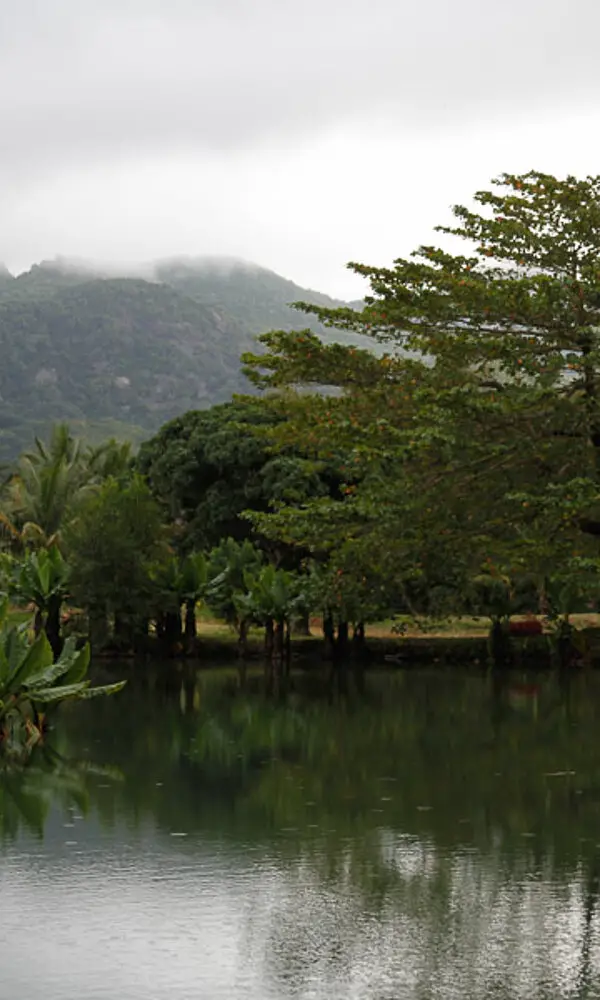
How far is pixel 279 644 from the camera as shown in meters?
36.6

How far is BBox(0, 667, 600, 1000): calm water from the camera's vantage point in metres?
7.17

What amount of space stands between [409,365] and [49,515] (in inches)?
1043

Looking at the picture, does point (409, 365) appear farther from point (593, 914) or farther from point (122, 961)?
point (122, 961)

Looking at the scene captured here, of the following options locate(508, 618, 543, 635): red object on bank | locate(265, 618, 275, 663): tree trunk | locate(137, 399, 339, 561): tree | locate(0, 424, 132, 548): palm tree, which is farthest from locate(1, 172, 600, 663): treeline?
locate(0, 424, 132, 548): palm tree

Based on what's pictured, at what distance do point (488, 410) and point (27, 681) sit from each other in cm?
668

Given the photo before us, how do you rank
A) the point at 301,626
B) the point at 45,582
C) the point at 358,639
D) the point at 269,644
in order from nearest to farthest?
the point at 45,582
the point at 358,639
the point at 269,644
the point at 301,626

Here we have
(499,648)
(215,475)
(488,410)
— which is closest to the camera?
(488,410)

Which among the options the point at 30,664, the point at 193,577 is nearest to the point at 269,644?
the point at 193,577

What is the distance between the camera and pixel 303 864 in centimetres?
1005

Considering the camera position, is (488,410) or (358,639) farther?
(358,639)

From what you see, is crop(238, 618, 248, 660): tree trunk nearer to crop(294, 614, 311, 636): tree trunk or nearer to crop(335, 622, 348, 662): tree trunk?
crop(335, 622, 348, 662): tree trunk

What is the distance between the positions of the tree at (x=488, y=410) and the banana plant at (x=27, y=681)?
12.6 ft

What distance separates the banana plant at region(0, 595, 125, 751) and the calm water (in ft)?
2.17

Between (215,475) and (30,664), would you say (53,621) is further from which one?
(30,664)
